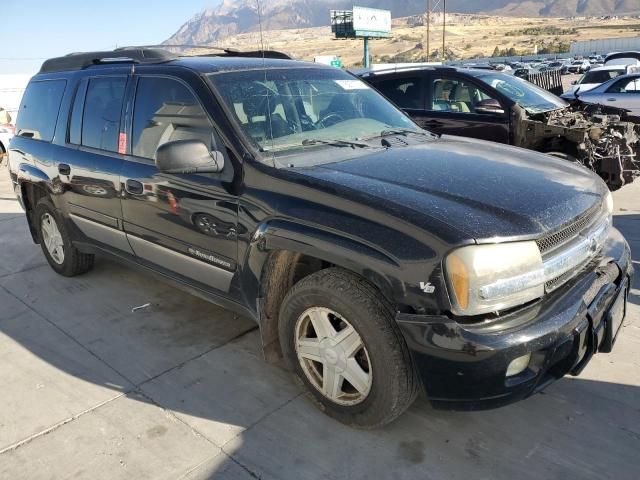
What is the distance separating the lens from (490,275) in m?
2.20

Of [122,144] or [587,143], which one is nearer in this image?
[122,144]

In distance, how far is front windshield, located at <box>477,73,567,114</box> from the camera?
23.1 feet

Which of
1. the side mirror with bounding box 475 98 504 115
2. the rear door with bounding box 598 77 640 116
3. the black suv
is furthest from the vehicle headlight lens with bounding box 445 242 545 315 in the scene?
the rear door with bounding box 598 77 640 116

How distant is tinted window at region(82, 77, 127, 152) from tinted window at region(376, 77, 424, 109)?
417cm

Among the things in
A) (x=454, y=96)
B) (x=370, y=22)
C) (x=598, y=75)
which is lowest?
(x=598, y=75)

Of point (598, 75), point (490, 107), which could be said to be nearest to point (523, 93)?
point (490, 107)

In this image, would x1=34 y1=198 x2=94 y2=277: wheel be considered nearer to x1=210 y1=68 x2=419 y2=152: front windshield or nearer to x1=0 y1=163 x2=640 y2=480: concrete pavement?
x1=0 y1=163 x2=640 y2=480: concrete pavement

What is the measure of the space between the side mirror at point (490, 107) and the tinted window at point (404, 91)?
0.77 metres

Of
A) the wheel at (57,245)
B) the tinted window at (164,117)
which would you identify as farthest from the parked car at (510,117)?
the wheel at (57,245)

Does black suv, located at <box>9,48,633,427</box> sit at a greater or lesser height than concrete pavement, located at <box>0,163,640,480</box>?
greater

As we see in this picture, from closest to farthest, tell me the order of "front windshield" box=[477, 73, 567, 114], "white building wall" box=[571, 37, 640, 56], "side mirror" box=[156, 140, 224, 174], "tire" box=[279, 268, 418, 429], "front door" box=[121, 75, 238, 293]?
1. "tire" box=[279, 268, 418, 429]
2. "side mirror" box=[156, 140, 224, 174]
3. "front door" box=[121, 75, 238, 293]
4. "front windshield" box=[477, 73, 567, 114]
5. "white building wall" box=[571, 37, 640, 56]

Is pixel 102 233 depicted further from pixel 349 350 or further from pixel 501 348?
pixel 501 348

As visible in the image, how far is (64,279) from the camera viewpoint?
4984 mm

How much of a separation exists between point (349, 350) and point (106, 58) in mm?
3004
